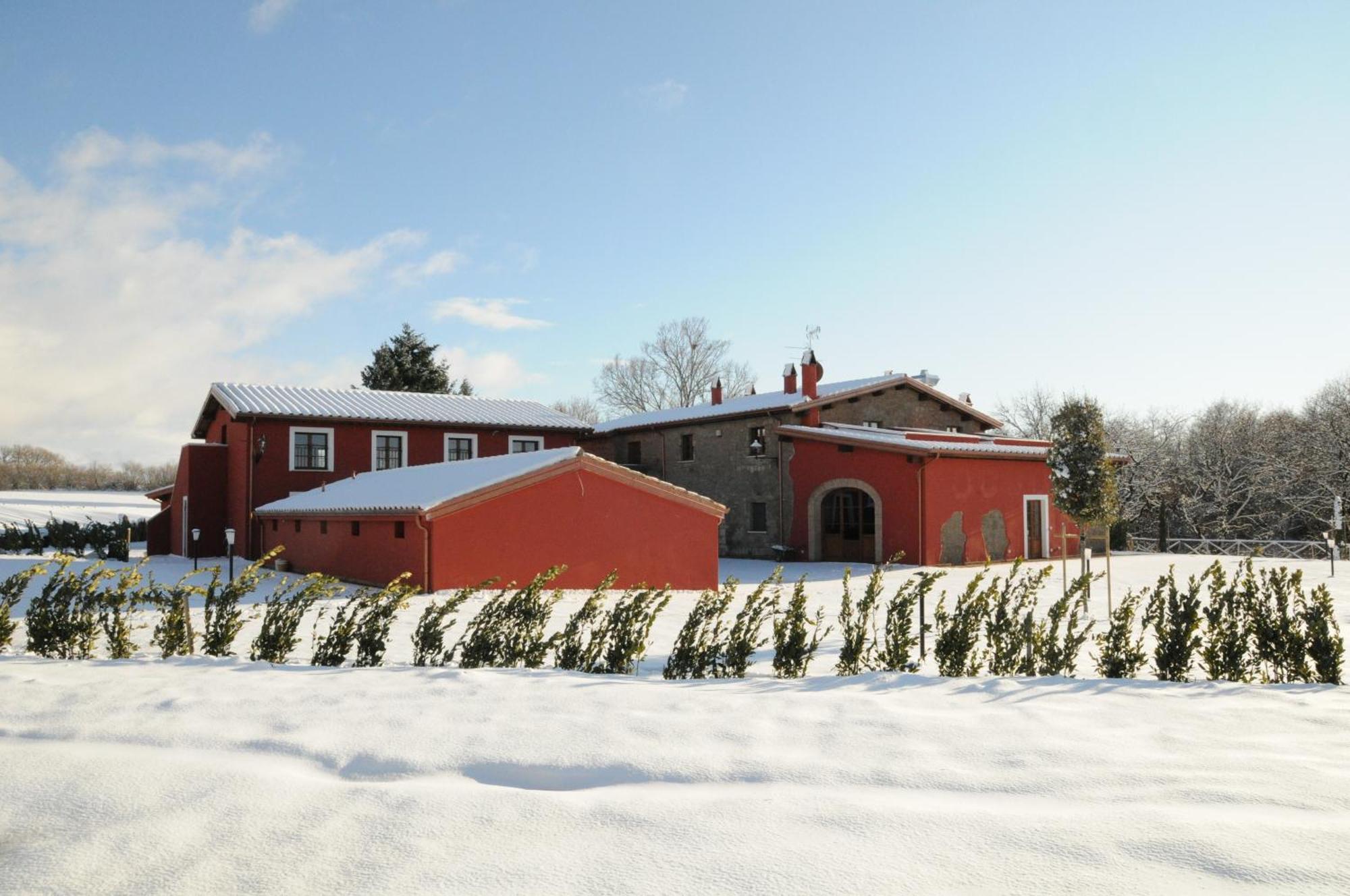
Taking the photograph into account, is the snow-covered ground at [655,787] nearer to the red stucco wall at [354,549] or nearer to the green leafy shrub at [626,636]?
the green leafy shrub at [626,636]

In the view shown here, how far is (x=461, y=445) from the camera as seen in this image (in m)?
26.8

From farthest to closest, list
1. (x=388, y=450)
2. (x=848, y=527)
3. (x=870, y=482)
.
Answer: (x=388, y=450), (x=848, y=527), (x=870, y=482)

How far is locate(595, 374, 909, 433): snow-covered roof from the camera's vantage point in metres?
25.2

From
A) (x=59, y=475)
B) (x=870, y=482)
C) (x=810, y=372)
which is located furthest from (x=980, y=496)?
(x=59, y=475)

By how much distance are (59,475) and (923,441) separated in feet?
232

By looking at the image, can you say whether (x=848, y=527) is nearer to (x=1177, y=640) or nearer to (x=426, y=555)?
(x=426, y=555)

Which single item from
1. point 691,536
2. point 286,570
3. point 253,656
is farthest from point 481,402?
point 253,656

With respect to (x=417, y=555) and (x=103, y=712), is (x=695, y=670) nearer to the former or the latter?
(x=103, y=712)

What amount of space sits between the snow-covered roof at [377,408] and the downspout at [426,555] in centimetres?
1065

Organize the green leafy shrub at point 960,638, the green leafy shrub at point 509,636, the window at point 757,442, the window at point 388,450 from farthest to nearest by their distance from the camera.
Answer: the window at point 388,450, the window at point 757,442, the green leafy shrub at point 509,636, the green leafy shrub at point 960,638

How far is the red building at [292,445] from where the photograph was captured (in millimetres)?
23516

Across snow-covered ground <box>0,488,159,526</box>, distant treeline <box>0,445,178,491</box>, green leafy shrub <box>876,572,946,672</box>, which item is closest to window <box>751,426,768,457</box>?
green leafy shrub <box>876,572,946,672</box>

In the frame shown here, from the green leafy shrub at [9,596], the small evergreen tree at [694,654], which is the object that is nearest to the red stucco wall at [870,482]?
the small evergreen tree at [694,654]

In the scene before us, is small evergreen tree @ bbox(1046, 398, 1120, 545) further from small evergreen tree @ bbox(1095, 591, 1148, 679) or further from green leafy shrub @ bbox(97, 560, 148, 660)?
green leafy shrub @ bbox(97, 560, 148, 660)
